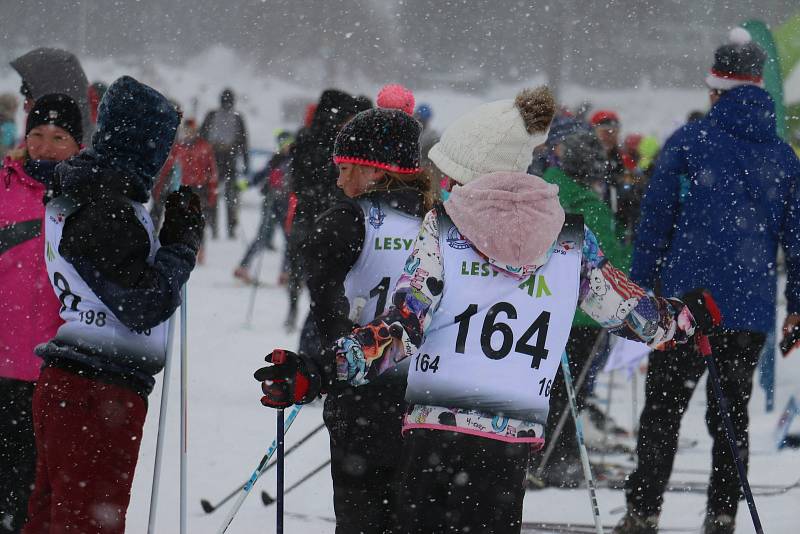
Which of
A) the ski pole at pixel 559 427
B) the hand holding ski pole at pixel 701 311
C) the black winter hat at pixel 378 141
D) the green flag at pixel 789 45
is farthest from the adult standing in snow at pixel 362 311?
the green flag at pixel 789 45

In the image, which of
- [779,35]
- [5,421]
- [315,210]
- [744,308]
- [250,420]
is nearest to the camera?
[5,421]

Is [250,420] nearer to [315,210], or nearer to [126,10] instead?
[315,210]

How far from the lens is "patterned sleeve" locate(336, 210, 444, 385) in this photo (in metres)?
2.44

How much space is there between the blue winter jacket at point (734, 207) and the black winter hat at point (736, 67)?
10 centimetres

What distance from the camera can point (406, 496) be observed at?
250cm

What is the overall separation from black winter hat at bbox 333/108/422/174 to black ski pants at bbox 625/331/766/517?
5.04 feet

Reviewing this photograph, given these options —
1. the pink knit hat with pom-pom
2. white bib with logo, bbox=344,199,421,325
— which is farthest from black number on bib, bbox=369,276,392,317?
the pink knit hat with pom-pom

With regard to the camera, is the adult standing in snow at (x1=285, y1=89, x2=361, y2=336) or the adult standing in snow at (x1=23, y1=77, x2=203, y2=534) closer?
the adult standing in snow at (x1=23, y1=77, x2=203, y2=534)

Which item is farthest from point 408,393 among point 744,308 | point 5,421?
point 744,308

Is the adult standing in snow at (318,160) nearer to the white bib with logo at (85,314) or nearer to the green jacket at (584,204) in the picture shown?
the green jacket at (584,204)

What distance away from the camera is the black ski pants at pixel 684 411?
13.6 feet

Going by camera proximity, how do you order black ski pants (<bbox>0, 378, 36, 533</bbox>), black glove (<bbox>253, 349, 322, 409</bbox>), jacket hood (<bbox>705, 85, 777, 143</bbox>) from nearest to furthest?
black glove (<bbox>253, 349, 322, 409</bbox>), black ski pants (<bbox>0, 378, 36, 533</bbox>), jacket hood (<bbox>705, 85, 777, 143</bbox>)

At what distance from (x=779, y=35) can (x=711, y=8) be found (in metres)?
37.6

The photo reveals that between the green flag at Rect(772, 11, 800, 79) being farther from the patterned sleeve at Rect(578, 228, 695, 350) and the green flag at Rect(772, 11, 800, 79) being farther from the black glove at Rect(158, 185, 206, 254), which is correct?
the black glove at Rect(158, 185, 206, 254)
